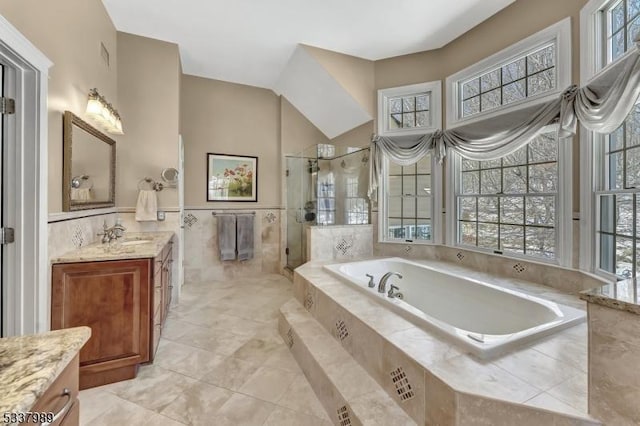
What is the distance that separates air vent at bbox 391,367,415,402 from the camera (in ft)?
4.48

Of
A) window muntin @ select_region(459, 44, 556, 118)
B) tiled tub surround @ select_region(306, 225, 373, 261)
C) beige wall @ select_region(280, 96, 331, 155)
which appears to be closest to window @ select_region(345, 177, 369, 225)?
tiled tub surround @ select_region(306, 225, 373, 261)

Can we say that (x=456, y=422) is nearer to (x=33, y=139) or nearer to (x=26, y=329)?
(x=26, y=329)

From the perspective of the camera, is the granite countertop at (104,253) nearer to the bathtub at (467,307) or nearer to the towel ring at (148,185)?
the towel ring at (148,185)

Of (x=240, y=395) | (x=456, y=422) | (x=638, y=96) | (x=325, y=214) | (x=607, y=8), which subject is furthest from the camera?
(x=325, y=214)

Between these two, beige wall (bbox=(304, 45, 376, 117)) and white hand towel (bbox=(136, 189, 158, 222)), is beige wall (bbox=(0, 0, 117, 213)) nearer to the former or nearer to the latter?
white hand towel (bbox=(136, 189, 158, 222))

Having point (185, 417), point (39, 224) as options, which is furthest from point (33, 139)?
point (185, 417)

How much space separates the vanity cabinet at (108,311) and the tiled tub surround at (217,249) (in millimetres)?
2259

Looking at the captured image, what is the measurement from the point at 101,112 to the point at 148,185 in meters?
1.03

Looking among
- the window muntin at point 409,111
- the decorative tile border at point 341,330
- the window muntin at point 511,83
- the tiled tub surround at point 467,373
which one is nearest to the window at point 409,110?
the window muntin at point 409,111

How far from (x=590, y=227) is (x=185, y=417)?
3061mm

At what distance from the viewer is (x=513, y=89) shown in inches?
110

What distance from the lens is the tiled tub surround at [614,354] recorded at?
0.91m

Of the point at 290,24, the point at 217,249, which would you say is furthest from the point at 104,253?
the point at 290,24

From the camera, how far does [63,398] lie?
74 cm
